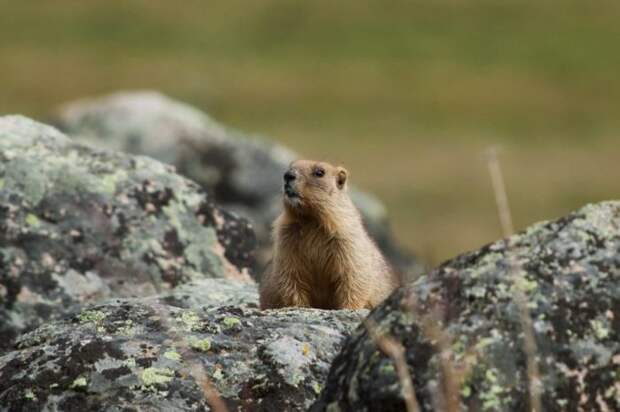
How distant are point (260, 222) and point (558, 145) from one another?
1183 inches

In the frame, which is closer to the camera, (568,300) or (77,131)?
(568,300)

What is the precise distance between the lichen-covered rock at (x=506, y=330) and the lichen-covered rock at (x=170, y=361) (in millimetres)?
941

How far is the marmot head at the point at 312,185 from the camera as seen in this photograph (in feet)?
33.5

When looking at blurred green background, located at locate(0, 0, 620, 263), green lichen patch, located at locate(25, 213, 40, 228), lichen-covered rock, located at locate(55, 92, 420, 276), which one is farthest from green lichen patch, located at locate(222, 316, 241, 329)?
blurred green background, located at locate(0, 0, 620, 263)

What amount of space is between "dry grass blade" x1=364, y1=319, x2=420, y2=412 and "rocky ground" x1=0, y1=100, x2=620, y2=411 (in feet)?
0.04

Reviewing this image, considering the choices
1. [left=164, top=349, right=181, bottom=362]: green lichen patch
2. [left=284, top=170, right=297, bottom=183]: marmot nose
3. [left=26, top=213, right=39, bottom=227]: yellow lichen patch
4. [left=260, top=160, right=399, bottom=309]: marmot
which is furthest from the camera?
[left=284, top=170, right=297, bottom=183]: marmot nose

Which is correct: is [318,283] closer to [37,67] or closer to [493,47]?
[37,67]

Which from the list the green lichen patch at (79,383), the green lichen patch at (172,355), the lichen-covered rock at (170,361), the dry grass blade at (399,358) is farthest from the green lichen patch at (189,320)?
the dry grass blade at (399,358)

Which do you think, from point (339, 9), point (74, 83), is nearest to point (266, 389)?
point (74, 83)

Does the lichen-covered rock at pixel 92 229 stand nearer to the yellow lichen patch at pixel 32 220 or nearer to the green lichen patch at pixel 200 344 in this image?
the yellow lichen patch at pixel 32 220

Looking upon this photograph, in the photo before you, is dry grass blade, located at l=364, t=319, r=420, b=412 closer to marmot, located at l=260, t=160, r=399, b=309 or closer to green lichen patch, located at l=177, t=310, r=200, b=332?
green lichen patch, located at l=177, t=310, r=200, b=332

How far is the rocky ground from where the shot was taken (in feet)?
16.9

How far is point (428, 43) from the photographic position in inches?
2452

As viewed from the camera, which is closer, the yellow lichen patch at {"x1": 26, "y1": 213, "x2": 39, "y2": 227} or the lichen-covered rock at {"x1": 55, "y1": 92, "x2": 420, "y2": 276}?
the yellow lichen patch at {"x1": 26, "y1": 213, "x2": 39, "y2": 227}
